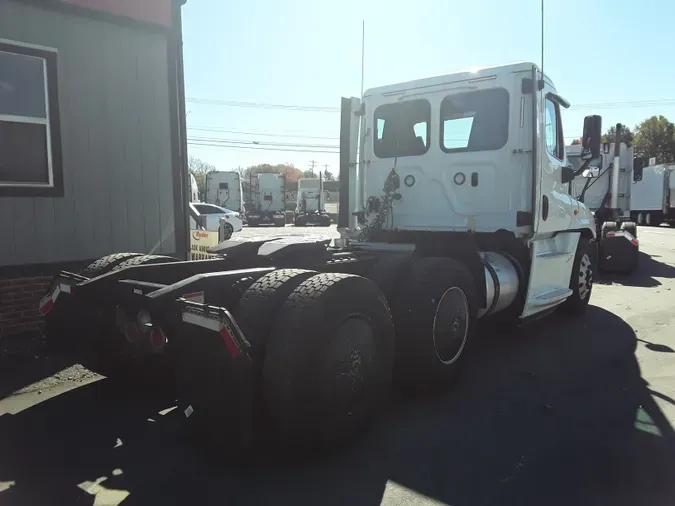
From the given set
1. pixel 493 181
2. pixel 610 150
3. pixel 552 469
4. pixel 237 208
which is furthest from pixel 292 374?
→ pixel 237 208

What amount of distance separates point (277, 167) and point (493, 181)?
99.5 metres

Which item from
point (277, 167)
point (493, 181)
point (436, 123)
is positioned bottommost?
point (493, 181)

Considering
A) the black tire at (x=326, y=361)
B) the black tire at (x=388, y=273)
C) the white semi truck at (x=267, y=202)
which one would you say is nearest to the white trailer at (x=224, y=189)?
the white semi truck at (x=267, y=202)

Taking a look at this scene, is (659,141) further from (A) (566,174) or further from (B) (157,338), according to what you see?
(B) (157,338)

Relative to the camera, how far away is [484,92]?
217 inches

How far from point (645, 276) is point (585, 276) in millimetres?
5435

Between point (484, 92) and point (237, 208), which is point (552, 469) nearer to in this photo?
point (484, 92)

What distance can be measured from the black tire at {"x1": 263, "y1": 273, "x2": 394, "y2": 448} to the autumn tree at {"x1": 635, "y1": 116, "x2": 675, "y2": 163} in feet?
197

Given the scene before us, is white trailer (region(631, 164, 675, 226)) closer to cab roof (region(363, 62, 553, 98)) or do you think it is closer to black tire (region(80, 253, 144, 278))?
cab roof (region(363, 62, 553, 98))

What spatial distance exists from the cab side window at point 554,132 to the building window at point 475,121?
0.62 m

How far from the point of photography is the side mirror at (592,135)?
5910mm

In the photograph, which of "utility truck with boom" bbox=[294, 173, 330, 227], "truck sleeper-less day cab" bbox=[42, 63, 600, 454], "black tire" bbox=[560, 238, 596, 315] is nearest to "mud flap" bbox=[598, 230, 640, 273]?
"black tire" bbox=[560, 238, 596, 315]

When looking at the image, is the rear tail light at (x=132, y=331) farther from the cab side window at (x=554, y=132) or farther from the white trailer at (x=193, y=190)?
the white trailer at (x=193, y=190)

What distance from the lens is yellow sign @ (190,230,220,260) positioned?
7973mm
